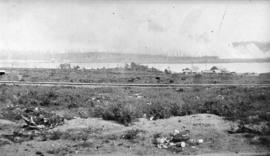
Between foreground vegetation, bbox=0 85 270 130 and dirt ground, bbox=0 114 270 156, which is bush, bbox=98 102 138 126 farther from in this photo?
dirt ground, bbox=0 114 270 156

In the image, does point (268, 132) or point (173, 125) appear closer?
point (268, 132)

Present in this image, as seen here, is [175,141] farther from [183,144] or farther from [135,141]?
[135,141]

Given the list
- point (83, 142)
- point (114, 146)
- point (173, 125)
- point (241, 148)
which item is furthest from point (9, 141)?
point (241, 148)

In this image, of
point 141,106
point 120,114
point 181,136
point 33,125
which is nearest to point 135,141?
point 181,136

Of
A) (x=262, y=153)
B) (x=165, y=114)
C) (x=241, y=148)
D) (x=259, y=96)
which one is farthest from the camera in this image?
(x=259, y=96)

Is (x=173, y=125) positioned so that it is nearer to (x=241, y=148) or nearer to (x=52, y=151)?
(x=241, y=148)

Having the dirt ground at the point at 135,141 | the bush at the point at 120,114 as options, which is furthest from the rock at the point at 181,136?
the bush at the point at 120,114
